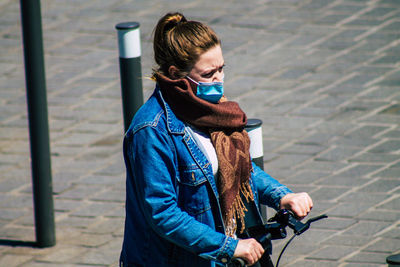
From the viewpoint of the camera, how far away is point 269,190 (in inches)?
123

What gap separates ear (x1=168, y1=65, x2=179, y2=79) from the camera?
2.83 meters

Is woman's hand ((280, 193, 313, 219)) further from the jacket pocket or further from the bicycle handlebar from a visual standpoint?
the jacket pocket

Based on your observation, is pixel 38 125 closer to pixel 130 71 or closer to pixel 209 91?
pixel 130 71

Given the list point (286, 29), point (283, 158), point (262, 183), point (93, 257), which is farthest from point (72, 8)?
point (262, 183)

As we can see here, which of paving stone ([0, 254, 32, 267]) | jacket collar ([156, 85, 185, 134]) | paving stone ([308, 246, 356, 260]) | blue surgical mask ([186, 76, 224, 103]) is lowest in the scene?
paving stone ([0, 254, 32, 267])

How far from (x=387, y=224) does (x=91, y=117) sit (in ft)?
10.8

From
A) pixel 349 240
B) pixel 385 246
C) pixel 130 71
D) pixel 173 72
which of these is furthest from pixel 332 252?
pixel 173 72

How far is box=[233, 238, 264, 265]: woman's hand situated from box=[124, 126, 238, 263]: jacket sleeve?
0.02 meters

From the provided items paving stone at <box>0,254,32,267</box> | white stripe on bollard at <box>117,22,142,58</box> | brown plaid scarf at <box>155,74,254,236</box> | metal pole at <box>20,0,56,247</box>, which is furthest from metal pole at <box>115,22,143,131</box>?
brown plaid scarf at <box>155,74,254,236</box>

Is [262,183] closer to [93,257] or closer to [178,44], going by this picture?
[178,44]

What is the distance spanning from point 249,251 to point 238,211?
0.25 meters

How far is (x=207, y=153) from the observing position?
113 inches

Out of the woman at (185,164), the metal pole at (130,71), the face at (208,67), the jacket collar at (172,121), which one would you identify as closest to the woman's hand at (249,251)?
the woman at (185,164)

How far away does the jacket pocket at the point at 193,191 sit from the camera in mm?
2811
